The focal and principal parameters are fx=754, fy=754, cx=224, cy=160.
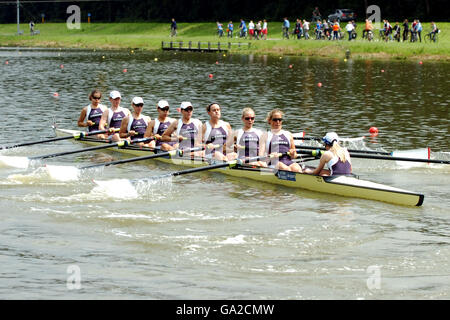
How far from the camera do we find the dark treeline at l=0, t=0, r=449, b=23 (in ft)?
232

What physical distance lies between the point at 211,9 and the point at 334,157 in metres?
78.2

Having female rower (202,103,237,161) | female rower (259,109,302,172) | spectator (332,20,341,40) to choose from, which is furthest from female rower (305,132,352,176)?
spectator (332,20,341,40)

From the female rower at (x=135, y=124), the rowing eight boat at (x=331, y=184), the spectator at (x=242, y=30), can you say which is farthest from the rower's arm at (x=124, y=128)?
the spectator at (x=242, y=30)

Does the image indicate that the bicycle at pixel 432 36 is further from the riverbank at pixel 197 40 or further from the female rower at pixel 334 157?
the female rower at pixel 334 157

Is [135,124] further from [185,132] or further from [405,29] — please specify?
[405,29]

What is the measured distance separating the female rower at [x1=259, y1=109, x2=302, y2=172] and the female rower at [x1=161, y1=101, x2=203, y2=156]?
2.43 m

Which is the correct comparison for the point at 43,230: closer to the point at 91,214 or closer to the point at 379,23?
the point at 91,214

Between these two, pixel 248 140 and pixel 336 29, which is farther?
pixel 336 29

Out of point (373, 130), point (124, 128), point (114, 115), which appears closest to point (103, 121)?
point (114, 115)

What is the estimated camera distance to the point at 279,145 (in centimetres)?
1670

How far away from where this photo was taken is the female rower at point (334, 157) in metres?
15.2

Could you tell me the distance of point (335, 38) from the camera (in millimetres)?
58375
